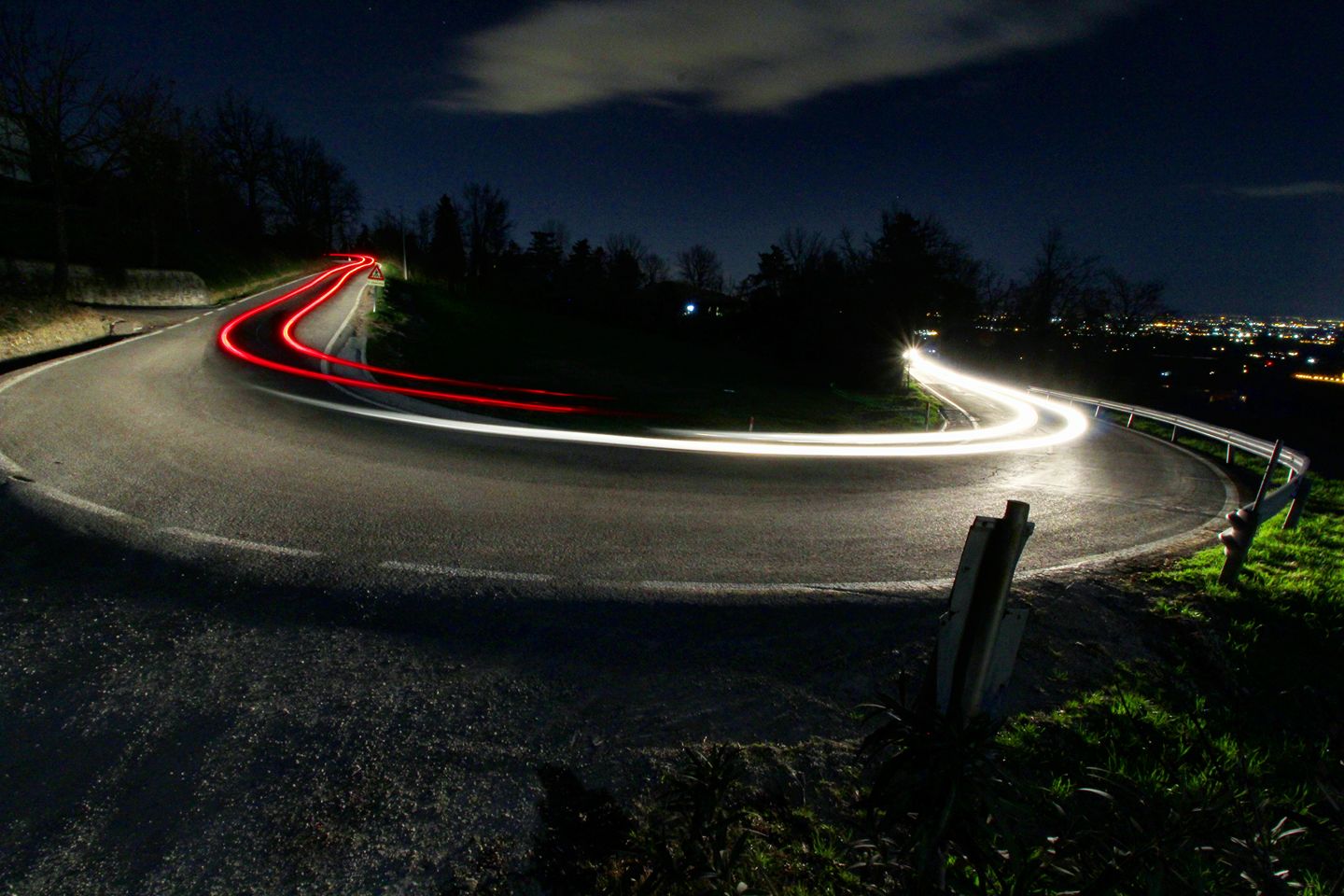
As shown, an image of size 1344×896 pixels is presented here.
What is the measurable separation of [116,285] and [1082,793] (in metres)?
37.5

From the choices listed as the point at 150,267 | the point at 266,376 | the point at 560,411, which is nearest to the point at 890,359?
the point at 560,411

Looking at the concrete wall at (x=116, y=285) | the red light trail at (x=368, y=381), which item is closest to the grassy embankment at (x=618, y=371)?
the red light trail at (x=368, y=381)

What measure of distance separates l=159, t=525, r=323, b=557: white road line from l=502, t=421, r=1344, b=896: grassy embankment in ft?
11.6

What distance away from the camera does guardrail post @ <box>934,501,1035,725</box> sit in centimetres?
177

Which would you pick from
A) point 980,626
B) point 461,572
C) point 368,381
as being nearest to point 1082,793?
point 980,626

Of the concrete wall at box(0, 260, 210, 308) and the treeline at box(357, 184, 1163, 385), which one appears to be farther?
the treeline at box(357, 184, 1163, 385)

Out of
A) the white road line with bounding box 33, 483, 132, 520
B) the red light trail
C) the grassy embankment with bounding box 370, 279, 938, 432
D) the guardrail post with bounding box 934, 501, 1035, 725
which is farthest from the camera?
the grassy embankment with bounding box 370, 279, 938, 432

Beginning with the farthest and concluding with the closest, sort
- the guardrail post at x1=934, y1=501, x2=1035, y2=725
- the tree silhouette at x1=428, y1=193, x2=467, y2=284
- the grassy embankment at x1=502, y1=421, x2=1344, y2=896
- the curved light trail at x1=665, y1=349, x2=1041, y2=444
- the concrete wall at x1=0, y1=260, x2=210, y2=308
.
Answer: the tree silhouette at x1=428, y1=193, x2=467, y2=284, the concrete wall at x1=0, y1=260, x2=210, y2=308, the curved light trail at x1=665, y1=349, x2=1041, y2=444, the guardrail post at x1=934, y1=501, x2=1035, y2=725, the grassy embankment at x1=502, y1=421, x2=1344, y2=896

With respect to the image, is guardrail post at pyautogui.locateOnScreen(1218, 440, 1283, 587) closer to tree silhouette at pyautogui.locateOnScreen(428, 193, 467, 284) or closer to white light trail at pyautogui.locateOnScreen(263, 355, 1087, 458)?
white light trail at pyautogui.locateOnScreen(263, 355, 1087, 458)

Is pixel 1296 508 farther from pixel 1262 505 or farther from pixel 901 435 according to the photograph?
pixel 901 435

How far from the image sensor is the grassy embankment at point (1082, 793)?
1.42 meters

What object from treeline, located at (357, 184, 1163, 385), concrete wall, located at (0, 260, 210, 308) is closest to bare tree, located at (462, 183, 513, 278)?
treeline, located at (357, 184, 1163, 385)

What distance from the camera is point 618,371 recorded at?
3509 centimetres

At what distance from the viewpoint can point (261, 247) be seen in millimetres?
58812
